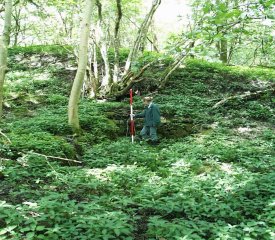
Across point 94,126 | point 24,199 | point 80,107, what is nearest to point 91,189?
point 24,199

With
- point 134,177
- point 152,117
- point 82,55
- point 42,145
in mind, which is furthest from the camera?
point 152,117

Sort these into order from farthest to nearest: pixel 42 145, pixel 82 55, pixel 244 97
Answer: pixel 244 97, pixel 82 55, pixel 42 145

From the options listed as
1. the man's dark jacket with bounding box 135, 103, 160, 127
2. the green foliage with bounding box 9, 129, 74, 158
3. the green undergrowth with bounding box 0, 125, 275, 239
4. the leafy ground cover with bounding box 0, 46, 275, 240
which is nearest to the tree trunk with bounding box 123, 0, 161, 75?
the leafy ground cover with bounding box 0, 46, 275, 240

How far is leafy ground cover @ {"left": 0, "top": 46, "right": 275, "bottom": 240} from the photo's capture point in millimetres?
4121

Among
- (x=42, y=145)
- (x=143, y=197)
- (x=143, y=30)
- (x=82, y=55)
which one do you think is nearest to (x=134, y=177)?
(x=143, y=197)

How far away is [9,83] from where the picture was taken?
16891 mm

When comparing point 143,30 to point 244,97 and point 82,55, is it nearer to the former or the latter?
point 244,97

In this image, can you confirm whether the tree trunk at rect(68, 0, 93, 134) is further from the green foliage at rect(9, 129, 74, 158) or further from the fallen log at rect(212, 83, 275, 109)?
the fallen log at rect(212, 83, 275, 109)

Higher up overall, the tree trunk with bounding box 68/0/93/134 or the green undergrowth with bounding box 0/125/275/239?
the tree trunk with bounding box 68/0/93/134

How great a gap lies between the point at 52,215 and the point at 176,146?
600 centimetres

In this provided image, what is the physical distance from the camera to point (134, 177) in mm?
6523

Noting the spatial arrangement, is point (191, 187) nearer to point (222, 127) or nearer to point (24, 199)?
point (24, 199)

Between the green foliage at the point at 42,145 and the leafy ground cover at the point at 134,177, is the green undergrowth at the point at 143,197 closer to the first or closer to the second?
the leafy ground cover at the point at 134,177

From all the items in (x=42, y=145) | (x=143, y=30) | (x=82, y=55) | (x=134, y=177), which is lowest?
(x=134, y=177)
